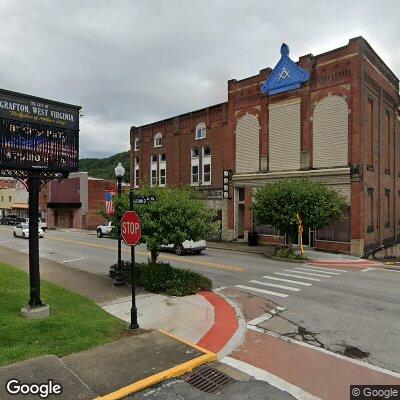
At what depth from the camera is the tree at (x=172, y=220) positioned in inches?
497

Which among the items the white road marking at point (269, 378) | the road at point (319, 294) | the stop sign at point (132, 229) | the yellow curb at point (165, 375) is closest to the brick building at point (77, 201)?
the road at point (319, 294)

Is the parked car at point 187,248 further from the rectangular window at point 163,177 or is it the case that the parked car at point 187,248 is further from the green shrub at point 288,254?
the rectangular window at point 163,177

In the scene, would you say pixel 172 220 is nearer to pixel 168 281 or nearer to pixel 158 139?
pixel 168 281

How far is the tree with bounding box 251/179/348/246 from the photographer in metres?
21.6

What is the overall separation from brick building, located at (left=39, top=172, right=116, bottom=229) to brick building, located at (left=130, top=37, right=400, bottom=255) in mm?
20553

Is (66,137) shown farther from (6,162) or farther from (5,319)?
(5,319)

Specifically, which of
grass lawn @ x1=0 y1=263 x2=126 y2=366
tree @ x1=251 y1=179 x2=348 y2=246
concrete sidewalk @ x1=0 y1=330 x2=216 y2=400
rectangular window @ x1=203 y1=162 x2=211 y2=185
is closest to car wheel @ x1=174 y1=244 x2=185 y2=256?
tree @ x1=251 y1=179 x2=348 y2=246

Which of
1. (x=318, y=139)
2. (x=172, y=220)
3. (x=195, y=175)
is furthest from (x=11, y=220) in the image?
(x=172, y=220)

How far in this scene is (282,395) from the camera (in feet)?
19.7

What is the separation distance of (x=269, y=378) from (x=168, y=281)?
649 cm

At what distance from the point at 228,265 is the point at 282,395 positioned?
45.1 feet

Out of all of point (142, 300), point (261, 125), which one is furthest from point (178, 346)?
point (261, 125)

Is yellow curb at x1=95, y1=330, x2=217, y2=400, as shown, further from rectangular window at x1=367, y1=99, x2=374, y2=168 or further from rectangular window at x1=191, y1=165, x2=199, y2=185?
rectangular window at x1=191, y1=165, x2=199, y2=185

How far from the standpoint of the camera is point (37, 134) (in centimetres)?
939
